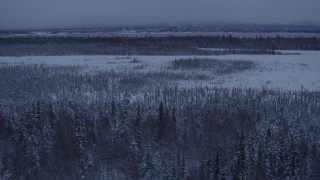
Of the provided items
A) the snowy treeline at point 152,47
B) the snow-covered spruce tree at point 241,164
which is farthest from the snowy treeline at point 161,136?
the snowy treeline at point 152,47

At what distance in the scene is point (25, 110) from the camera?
1242 cm

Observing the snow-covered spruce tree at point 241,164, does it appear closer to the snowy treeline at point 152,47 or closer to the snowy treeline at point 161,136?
the snowy treeline at point 161,136

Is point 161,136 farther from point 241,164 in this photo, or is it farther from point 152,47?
point 152,47

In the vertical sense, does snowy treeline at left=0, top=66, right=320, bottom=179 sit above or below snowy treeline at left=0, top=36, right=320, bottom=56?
below

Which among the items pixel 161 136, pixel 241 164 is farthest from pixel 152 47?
pixel 241 164

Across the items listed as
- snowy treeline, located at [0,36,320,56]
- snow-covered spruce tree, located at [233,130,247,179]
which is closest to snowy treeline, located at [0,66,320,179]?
snow-covered spruce tree, located at [233,130,247,179]

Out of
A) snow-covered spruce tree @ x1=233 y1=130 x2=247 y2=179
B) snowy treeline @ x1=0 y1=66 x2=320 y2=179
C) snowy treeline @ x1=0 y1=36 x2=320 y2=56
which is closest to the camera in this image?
snow-covered spruce tree @ x1=233 y1=130 x2=247 y2=179

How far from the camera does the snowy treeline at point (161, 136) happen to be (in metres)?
9.02

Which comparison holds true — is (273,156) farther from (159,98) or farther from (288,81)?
(288,81)

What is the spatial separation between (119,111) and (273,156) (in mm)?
5906

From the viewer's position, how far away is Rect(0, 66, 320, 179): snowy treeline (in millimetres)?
9023

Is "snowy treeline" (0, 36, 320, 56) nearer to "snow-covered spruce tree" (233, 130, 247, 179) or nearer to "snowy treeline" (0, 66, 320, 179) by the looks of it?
"snowy treeline" (0, 66, 320, 179)

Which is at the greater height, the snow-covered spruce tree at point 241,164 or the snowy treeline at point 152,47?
the snowy treeline at point 152,47

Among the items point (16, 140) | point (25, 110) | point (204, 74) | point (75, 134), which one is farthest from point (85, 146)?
point (204, 74)
